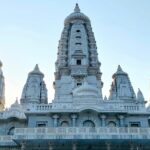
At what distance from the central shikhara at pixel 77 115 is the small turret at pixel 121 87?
998cm

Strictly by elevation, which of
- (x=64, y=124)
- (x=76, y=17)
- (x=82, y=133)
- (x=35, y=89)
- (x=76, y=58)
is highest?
(x=76, y=17)

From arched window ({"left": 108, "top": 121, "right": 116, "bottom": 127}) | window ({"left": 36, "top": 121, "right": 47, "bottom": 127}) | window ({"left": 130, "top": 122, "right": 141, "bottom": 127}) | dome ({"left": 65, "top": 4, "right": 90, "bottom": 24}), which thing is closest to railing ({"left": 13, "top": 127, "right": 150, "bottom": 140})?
arched window ({"left": 108, "top": 121, "right": 116, "bottom": 127})

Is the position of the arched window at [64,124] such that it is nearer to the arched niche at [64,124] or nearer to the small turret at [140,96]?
the arched niche at [64,124]

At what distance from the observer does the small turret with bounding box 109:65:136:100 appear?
62.6 metres

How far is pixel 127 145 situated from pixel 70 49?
26.3 metres

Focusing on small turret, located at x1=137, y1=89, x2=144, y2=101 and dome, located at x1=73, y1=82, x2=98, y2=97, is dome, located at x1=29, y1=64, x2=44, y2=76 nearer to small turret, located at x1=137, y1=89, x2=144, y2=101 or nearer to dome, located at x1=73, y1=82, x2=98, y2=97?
small turret, located at x1=137, y1=89, x2=144, y2=101

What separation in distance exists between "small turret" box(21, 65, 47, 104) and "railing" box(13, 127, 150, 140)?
102ft

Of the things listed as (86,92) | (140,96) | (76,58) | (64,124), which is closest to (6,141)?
(64,124)

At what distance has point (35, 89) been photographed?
6512 cm

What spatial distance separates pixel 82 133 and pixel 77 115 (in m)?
6.52

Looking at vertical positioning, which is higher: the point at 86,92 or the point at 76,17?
the point at 76,17

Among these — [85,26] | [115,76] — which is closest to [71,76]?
[85,26]

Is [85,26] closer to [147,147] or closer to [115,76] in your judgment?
[115,76]

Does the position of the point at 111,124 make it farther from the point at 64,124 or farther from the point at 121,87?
the point at 121,87
